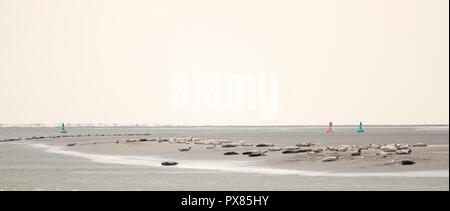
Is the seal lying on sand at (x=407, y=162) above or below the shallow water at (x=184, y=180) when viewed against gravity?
above

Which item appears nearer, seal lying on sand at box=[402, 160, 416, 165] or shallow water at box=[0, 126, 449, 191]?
shallow water at box=[0, 126, 449, 191]

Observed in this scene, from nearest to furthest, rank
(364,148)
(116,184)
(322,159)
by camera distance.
Answer: (116,184)
(322,159)
(364,148)

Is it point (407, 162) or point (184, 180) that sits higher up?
point (407, 162)

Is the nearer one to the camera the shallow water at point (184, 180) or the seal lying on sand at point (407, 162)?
the shallow water at point (184, 180)

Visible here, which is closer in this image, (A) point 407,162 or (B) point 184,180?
(B) point 184,180

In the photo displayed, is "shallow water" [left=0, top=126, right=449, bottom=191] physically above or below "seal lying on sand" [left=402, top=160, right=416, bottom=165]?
below

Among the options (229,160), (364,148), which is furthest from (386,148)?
(229,160)

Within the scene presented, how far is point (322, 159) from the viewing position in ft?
136
